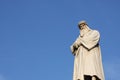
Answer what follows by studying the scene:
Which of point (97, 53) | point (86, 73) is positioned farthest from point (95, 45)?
point (86, 73)

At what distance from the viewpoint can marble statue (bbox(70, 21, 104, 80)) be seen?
17656mm

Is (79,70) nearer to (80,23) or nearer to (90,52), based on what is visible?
(90,52)

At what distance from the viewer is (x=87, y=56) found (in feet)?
59.7

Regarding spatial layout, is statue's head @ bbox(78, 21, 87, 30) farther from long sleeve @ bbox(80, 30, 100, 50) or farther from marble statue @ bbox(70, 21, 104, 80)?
long sleeve @ bbox(80, 30, 100, 50)

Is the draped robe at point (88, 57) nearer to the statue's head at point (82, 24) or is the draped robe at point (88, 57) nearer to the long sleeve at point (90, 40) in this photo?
the long sleeve at point (90, 40)

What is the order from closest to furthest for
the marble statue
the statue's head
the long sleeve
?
the marble statue
the long sleeve
the statue's head

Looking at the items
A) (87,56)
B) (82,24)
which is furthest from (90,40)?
(82,24)

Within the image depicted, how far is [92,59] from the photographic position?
18000 millimetres

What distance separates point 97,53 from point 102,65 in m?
0.58

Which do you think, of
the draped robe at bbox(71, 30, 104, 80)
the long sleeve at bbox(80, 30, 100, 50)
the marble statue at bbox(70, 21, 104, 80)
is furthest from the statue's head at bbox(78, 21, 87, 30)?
the long sleeve at bbox(80, 30, 100, 50)

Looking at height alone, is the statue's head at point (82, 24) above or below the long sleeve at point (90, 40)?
above

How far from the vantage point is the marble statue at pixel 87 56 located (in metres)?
17.7

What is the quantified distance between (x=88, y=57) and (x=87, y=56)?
0.10 m

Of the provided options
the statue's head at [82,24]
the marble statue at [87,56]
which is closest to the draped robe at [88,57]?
the marble statue at [87,56]
